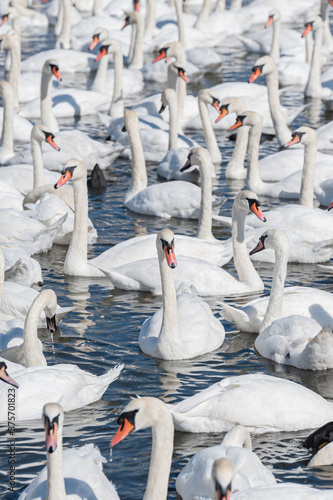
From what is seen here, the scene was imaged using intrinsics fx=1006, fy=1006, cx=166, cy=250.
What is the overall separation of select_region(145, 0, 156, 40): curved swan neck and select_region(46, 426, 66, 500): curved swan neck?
2354cm

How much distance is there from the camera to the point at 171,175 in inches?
651

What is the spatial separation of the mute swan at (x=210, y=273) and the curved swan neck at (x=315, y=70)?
11.4 metres

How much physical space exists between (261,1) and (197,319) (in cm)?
2468

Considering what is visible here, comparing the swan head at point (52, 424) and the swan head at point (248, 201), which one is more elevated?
the swan head at point (52, 424)

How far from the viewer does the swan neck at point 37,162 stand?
48.3 feet

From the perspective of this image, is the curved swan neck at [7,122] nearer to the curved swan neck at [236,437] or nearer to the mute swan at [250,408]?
the mute swan at [250,408]

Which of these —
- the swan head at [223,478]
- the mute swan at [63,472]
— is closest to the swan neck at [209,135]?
the mute swan at [63,472]

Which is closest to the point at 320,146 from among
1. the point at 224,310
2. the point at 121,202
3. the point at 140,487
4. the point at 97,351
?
the point at 121,202

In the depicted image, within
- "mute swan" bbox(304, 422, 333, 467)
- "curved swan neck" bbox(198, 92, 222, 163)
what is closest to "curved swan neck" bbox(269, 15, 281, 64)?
"curved swan neck" bbox(198, 92, 222, 163)

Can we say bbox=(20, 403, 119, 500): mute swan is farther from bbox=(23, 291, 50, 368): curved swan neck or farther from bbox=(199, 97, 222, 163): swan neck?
bbox=(199, 97, 222, 163): swan neck

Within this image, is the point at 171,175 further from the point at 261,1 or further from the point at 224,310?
the point at 261,1

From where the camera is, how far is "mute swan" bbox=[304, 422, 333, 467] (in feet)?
25.3

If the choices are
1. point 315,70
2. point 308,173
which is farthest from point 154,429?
point 315,70

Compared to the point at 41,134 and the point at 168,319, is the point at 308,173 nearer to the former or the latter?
the point at 41,134
